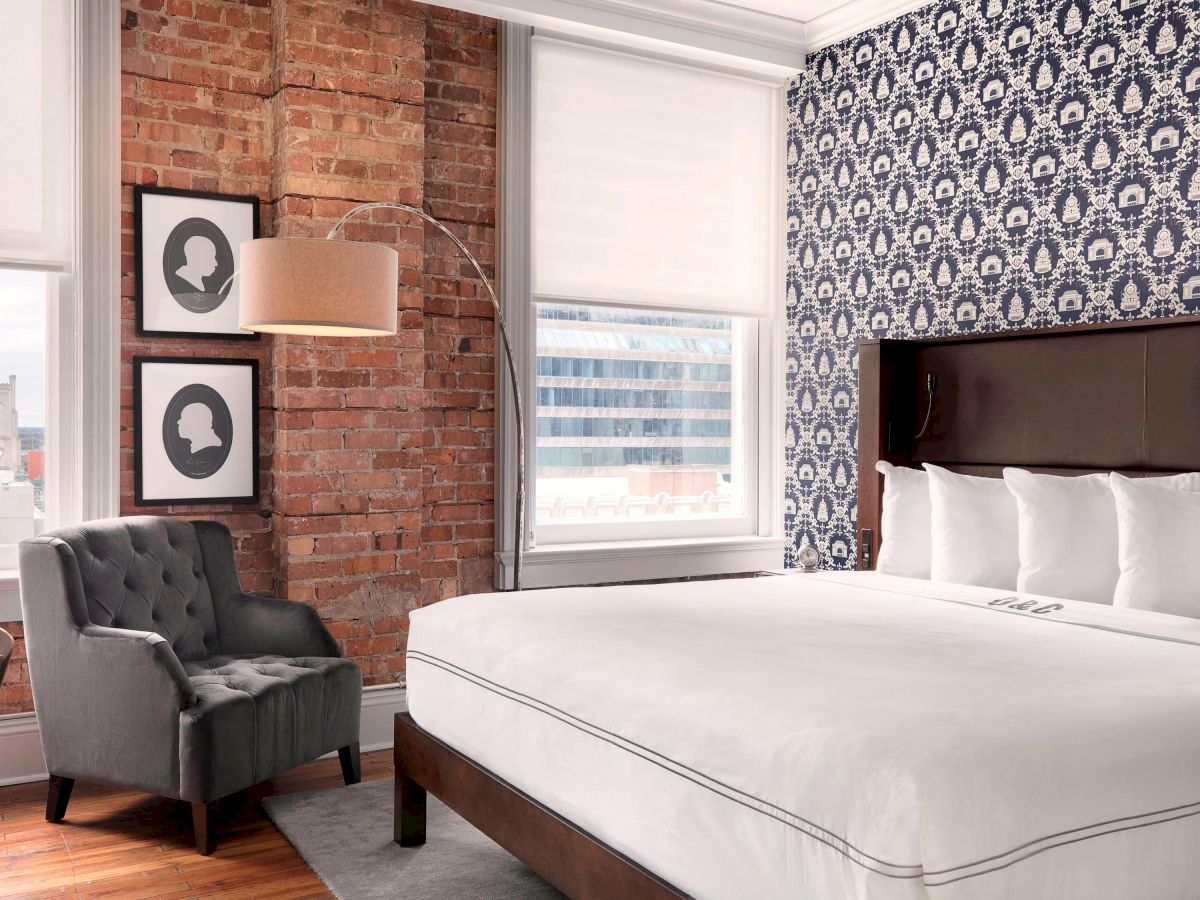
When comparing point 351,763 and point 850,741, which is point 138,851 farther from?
point 850,741

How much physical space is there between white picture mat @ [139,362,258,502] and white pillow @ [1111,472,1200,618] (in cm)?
309

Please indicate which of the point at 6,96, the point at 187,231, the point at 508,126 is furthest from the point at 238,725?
the point at 508,126

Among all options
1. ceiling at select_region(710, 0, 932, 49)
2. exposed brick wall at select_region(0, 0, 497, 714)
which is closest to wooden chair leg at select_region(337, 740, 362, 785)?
exposed brick wall at select_region(0, 0, 497, 714)

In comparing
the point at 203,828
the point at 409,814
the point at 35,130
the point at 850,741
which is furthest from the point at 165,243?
the point at 850,741

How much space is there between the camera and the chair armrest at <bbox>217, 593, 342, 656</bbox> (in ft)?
12.7

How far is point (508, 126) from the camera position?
186 inches

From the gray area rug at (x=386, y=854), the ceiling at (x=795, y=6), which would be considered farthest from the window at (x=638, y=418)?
the gray area rug at (x=386, y=854)

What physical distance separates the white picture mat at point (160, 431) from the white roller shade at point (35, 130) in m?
0.57

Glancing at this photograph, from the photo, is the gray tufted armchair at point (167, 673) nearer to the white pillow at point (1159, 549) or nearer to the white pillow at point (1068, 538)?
the white pillow at point (1068, 538)

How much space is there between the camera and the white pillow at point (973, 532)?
361 centimetres

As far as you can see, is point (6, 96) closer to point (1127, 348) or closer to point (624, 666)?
point (624, 666)

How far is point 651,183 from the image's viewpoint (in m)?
5.10

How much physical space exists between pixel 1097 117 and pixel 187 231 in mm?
3368

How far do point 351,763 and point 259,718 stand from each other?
1.97 ft
